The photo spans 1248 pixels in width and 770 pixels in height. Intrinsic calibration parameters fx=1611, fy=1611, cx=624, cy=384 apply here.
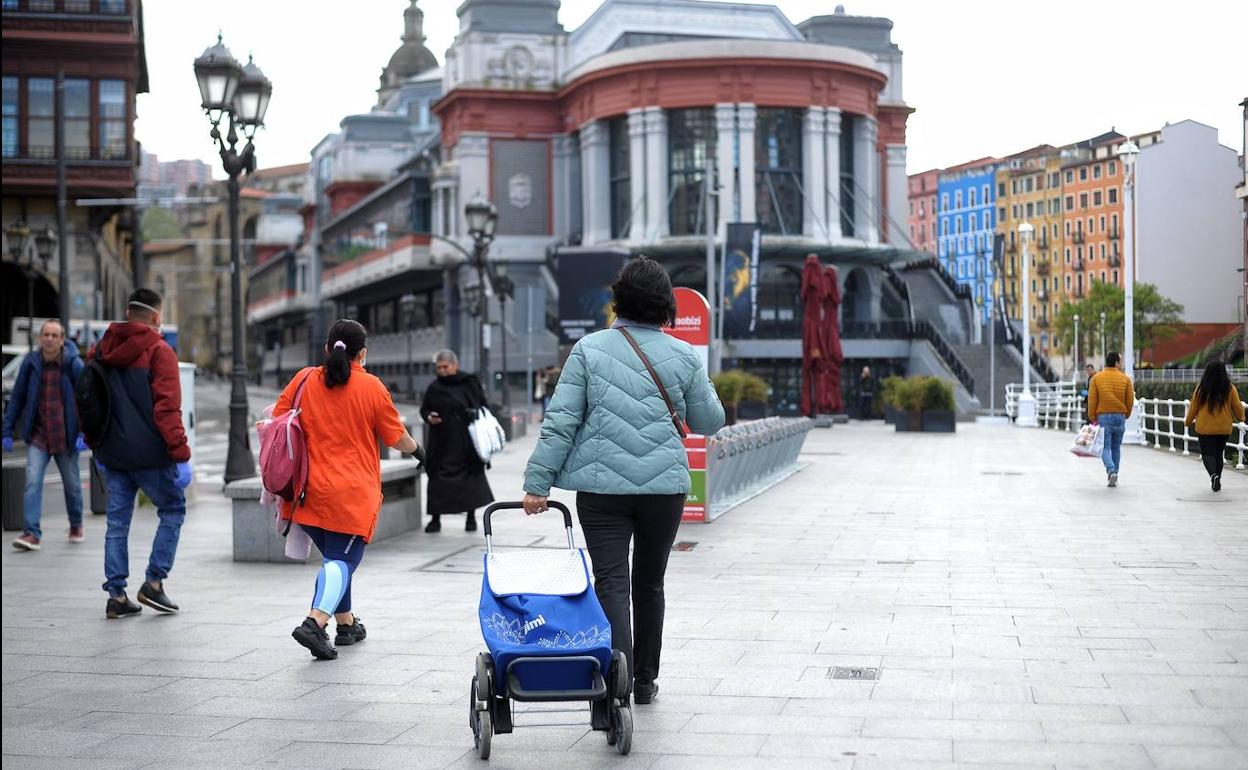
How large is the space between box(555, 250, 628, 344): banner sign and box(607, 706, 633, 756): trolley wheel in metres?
24.2

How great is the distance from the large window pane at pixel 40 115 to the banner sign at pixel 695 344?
34.3 m

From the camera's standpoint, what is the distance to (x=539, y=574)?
577cm

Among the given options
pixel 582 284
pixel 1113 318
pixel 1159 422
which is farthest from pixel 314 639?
pixel 1113 318

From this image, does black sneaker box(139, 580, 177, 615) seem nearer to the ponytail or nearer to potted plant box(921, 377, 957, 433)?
the ponytail

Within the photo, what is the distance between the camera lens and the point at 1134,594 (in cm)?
986

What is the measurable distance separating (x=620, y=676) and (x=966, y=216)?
450 feet

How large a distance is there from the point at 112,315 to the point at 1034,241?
8694 cm

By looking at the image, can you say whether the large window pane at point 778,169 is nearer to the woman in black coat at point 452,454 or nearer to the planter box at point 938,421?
the planter box at point 938,421

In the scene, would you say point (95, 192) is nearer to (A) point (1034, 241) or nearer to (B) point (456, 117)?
(B) point (456, 117)

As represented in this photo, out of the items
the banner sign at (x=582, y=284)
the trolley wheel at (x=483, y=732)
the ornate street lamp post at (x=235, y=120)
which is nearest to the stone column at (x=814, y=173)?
the banner sign at (x=582, y=284)

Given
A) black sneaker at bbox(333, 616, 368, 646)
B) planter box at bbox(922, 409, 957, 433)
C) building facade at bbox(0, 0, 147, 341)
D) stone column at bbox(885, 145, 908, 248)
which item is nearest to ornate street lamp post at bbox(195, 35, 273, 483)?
black sneaker at bbox(333, 616, 368, 646)

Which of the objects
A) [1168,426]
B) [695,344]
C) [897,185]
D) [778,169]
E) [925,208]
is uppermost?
[925,208]

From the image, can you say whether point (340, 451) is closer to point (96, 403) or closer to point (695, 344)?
point (96, 403)

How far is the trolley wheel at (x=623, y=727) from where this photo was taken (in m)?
5.65
